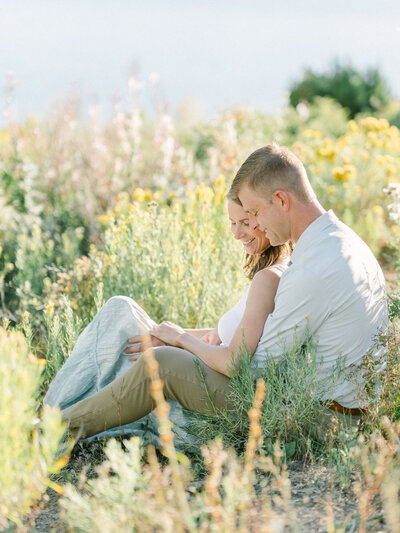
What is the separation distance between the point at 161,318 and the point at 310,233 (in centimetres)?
Result: 154

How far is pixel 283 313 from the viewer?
2.36m

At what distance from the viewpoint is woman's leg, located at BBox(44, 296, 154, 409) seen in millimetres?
2863

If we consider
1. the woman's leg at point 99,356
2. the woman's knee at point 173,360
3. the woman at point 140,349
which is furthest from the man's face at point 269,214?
the woman's leg at point 99,356

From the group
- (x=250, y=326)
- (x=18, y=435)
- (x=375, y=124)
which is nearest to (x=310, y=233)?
(x=250, y=326)

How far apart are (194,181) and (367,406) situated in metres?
4.05

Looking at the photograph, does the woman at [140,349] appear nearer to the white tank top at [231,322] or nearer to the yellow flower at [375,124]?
the white tank top at [231,322]

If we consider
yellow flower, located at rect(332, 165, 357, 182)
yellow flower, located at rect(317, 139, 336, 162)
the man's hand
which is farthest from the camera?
yellow flower, located at rect(317, 139, 336, 162)

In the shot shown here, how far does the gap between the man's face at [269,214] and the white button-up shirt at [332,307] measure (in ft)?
0.43

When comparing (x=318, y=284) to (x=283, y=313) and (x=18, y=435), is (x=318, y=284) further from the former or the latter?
(x=18, y=435)

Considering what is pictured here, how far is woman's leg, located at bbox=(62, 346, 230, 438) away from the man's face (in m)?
0.62

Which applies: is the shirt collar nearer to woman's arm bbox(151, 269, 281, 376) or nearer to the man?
the man

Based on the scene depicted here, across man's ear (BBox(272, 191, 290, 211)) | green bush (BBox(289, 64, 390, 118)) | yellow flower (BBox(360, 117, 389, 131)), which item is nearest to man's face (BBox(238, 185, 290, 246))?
man's ear (BBox(272, 191, 290, 211))

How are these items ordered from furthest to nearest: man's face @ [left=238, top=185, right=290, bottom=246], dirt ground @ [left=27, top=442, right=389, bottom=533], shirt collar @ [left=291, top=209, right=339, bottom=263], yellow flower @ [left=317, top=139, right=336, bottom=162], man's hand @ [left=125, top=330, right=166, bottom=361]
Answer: yellow flower @ [left=317, top=139, right=336, bottom=162] → man's hand @ [left=125, top=330, right=166, bottom=361] → man's face @ [left=238, top=185, right=290, bottom=246] → shirt collar @ [left=291, top=209, right=339, bottom=263] → dirt ground @ [left=27, top=442, right=389, bottom=533]

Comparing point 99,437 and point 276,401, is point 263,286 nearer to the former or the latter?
point 276,401
